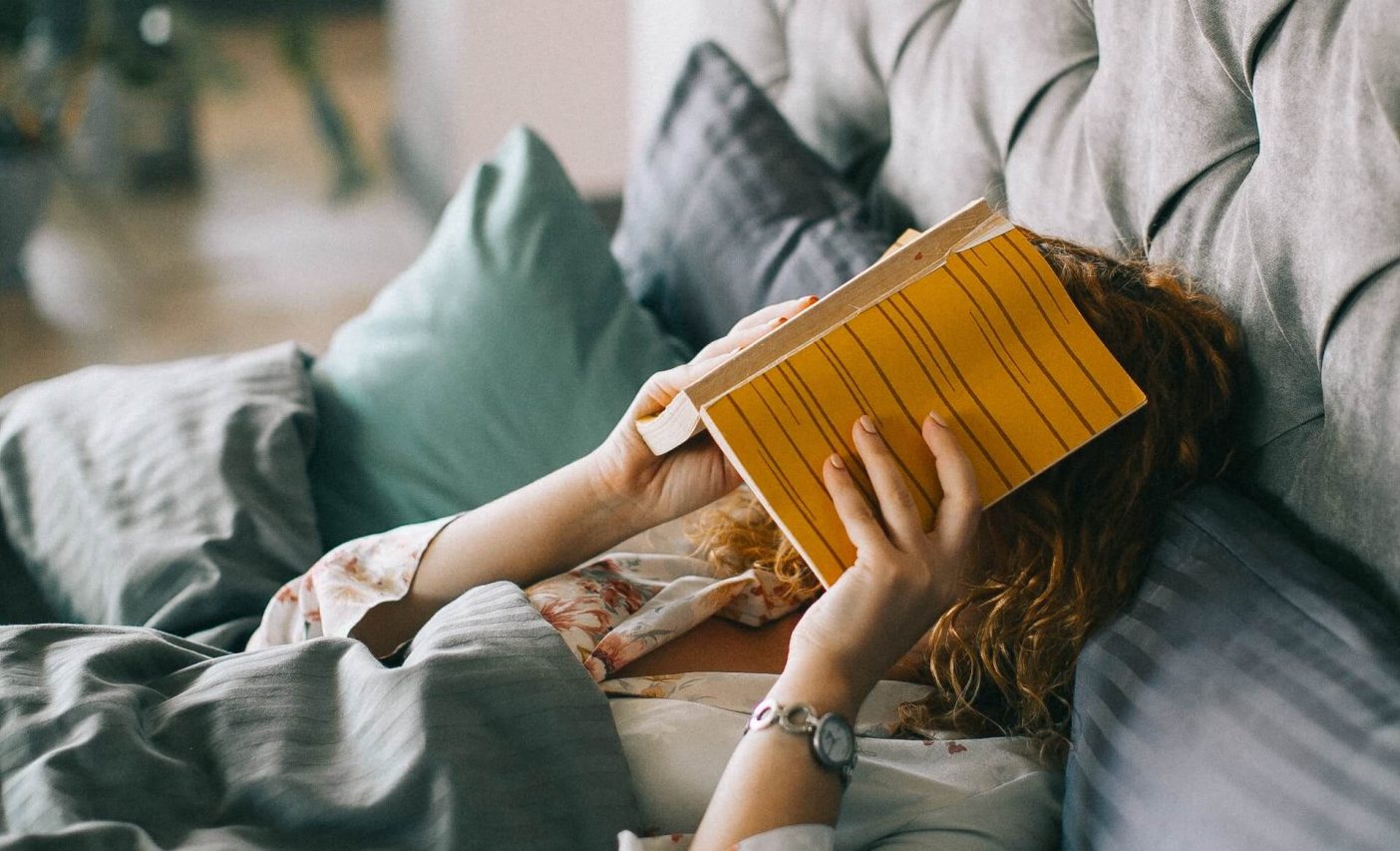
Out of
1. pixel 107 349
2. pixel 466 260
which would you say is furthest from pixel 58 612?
pixel 107 349

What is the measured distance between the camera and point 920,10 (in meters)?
1.23

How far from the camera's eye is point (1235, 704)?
2.32 ft

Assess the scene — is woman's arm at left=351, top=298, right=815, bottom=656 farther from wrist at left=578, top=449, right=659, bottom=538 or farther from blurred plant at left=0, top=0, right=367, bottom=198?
blurred plant at left=0, top=0, right=367, bottom=198

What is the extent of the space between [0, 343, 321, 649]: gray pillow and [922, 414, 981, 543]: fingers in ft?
2.07

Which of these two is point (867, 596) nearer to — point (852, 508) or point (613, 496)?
point (852, 508)

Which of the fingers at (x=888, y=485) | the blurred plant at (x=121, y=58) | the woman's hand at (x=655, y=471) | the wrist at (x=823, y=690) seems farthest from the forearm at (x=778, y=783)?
the blurred plant at (x=121, y=58)

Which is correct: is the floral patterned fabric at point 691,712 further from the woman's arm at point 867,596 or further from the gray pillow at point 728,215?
the gray pillow at point 728,215

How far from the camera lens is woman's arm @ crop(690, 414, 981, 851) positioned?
0.77 m

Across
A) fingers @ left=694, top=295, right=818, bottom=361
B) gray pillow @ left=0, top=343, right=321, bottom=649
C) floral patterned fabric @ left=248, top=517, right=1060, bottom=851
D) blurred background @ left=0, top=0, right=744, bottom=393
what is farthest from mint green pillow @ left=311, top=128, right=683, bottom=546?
blurred background @ left=0, top=0, right=744, bottom=393

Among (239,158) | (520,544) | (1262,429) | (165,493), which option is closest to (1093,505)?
(1262,429)

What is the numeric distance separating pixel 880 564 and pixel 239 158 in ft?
10.2

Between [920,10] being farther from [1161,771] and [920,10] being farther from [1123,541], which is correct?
[1161,771]

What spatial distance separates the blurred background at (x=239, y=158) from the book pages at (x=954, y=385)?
1.33m

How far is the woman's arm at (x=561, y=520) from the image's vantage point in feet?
3.26
